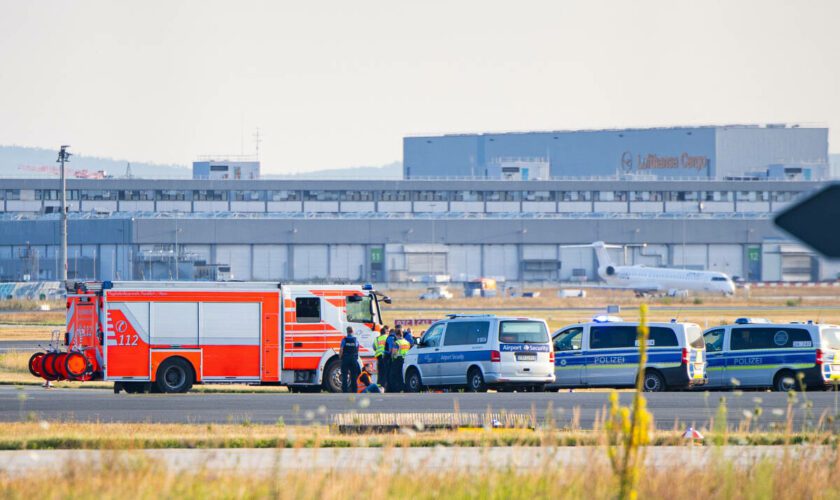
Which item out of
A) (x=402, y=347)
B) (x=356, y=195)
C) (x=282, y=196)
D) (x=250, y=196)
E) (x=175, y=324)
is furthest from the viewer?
(x=356, y=195)

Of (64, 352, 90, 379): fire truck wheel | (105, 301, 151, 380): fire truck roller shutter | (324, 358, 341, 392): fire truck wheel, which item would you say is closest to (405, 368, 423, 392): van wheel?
(324, 358, 341, 392): fire truck wheel

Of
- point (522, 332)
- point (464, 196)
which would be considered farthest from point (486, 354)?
point (464, 196)

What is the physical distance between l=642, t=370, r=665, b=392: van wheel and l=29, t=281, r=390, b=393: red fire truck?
7492mm

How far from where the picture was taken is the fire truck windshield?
32625 millimetres

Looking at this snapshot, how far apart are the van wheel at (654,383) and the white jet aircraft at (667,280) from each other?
69619 mm

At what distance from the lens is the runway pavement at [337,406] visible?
75.4 ft

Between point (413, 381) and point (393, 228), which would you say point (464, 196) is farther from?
point (413, 381)

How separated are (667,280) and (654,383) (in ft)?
234

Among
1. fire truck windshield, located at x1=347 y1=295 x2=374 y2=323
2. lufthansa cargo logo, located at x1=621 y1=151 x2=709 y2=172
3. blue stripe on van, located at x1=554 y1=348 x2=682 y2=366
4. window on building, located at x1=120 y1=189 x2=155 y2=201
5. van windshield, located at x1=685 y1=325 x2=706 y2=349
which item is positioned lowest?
blue stripe on van, located at x1=554 y1=348 x2=682 y2=366

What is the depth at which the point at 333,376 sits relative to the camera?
105ft

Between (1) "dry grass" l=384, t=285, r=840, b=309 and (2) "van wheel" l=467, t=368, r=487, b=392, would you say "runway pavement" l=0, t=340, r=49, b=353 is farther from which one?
(1) "dry grass" l=384, t=285, r=840, b=309

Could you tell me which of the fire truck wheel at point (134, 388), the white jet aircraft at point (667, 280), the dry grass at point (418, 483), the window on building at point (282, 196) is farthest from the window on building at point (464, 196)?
the dry grass at point (418, 483)

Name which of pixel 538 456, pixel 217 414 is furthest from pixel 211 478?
pixel 217 414

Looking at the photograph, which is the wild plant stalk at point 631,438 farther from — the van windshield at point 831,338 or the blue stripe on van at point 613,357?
the van windshield at point 831,338
